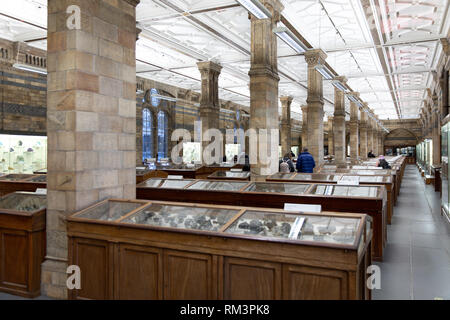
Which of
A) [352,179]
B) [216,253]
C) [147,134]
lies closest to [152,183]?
[352,179]

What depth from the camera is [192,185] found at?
6.93 m

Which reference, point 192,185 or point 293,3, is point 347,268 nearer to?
point 192,185

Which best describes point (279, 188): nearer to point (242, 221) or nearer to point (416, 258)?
point (416, 258)

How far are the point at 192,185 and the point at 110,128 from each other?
267 centimetres

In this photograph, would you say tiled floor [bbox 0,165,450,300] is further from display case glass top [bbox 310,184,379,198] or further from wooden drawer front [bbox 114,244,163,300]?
wooden drawer front [bbox 114,244,163,300]

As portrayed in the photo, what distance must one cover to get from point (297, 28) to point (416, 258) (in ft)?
31.0

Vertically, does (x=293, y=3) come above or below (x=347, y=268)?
above

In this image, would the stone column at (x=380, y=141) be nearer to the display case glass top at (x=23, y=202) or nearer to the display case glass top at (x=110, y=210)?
the display case glass top at (x=110, y=210)

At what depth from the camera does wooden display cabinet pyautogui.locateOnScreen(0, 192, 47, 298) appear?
4.11 metres

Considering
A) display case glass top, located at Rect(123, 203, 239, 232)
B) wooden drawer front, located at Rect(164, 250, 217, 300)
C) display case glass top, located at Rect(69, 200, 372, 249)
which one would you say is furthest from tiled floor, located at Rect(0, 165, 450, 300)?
wooden drawer front, located at Rect(164, 250, 217, 300)

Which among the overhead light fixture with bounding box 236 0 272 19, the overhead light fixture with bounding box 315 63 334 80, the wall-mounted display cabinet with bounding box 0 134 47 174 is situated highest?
the overhead light fixture with bounding box 315 63 334 80

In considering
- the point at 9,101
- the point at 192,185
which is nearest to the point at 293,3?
the point at 192,185

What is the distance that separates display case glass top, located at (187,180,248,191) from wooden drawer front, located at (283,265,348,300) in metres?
3.47
